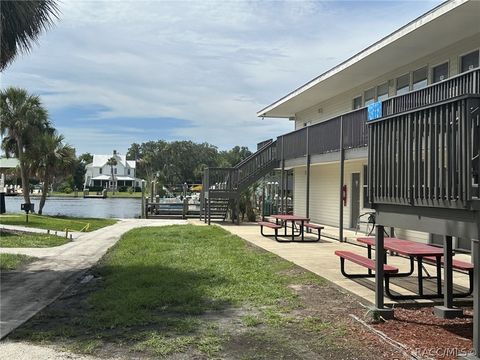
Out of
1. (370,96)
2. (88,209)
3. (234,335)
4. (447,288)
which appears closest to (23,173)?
(88,209)

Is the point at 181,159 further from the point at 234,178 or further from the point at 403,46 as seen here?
the point at 403,46

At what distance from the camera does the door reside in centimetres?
1808

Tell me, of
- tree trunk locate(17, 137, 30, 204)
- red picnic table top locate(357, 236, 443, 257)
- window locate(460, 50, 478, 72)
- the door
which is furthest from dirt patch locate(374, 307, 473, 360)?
tree trunk locate(17, 137, 30, 204)

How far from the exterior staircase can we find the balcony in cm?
81

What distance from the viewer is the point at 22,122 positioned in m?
30.5

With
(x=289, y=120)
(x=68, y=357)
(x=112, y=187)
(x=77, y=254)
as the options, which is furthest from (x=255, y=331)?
(x=112, y=187)

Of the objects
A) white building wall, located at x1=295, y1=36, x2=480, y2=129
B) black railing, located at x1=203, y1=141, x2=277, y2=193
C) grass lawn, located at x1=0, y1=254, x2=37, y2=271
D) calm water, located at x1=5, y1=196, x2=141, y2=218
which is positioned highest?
white building wall, located at x1=295, y1=36, x2=480, y2=129

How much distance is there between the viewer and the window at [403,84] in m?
14.8

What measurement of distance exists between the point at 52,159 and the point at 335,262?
24748mm

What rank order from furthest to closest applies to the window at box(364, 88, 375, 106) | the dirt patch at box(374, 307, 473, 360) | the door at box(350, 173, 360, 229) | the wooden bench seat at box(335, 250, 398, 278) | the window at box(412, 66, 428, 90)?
the door at box(350, 173, 360, 229)
the window at box(364, 88, 375, 106)
the window at box(412, 66, 428, 90)
the wooden bench seat at box(335, 250, 398, 278)
the dirt patch at box(374, 307, 473, 360)

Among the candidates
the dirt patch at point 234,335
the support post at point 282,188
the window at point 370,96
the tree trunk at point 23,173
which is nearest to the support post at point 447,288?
the dirt patch at point 234,335

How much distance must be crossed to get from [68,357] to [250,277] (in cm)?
454

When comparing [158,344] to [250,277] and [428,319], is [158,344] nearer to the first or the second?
[428,319]

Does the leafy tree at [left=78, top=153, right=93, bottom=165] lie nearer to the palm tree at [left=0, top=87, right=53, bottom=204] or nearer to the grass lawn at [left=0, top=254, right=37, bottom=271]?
the palm tree at [left=0, top=87, right=53, bottom=204]
